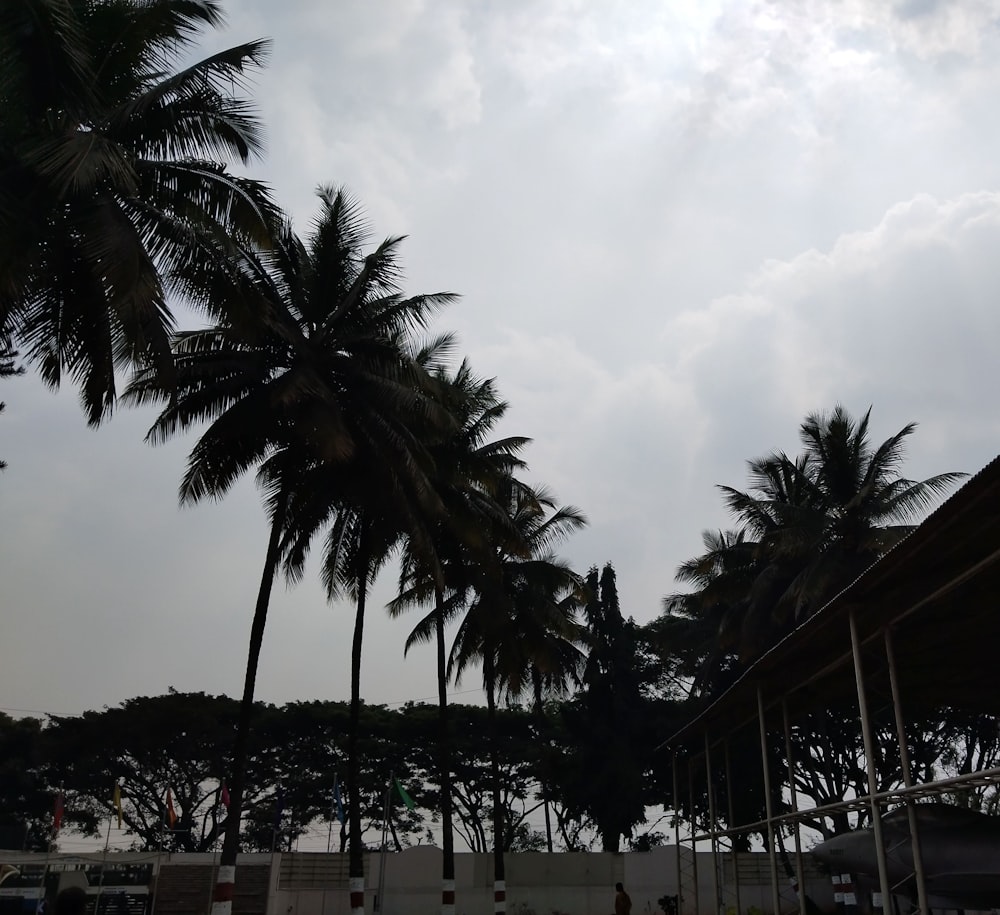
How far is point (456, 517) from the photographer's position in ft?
76.2

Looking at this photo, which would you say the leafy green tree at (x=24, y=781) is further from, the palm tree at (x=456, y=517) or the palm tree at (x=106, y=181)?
the palm tree at (x=106, y=181)

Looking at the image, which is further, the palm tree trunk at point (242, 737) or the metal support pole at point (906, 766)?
the palm tree trunk at point (242, 737)

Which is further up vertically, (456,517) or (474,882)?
(456,517)

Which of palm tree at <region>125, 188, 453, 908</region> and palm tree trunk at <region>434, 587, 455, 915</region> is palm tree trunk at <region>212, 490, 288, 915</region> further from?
palm tree trunk at <region>434, 587, 455, 915</region>

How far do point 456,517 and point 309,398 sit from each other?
674 cm

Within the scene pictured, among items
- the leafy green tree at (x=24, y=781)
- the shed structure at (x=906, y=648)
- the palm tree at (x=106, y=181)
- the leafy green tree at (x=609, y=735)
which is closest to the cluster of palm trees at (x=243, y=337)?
the palm tree at (x=106, y=181)

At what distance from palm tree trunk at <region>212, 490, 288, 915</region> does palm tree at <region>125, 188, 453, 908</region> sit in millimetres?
38

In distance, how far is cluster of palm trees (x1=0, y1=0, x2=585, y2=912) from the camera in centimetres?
1164

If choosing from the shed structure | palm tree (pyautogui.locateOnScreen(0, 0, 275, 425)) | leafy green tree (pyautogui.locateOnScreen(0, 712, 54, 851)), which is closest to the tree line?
palm tree (pyautogui.locateOnScreen(0, 0, 275, 425))

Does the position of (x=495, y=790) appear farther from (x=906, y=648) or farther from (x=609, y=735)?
(x=906, y=648)

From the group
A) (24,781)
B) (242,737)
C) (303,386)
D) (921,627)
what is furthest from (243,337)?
(24,781)

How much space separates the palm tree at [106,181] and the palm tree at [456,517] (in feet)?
26.5

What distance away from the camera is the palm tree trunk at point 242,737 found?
15398 millimetres

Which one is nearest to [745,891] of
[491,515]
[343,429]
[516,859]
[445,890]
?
[516,859]
